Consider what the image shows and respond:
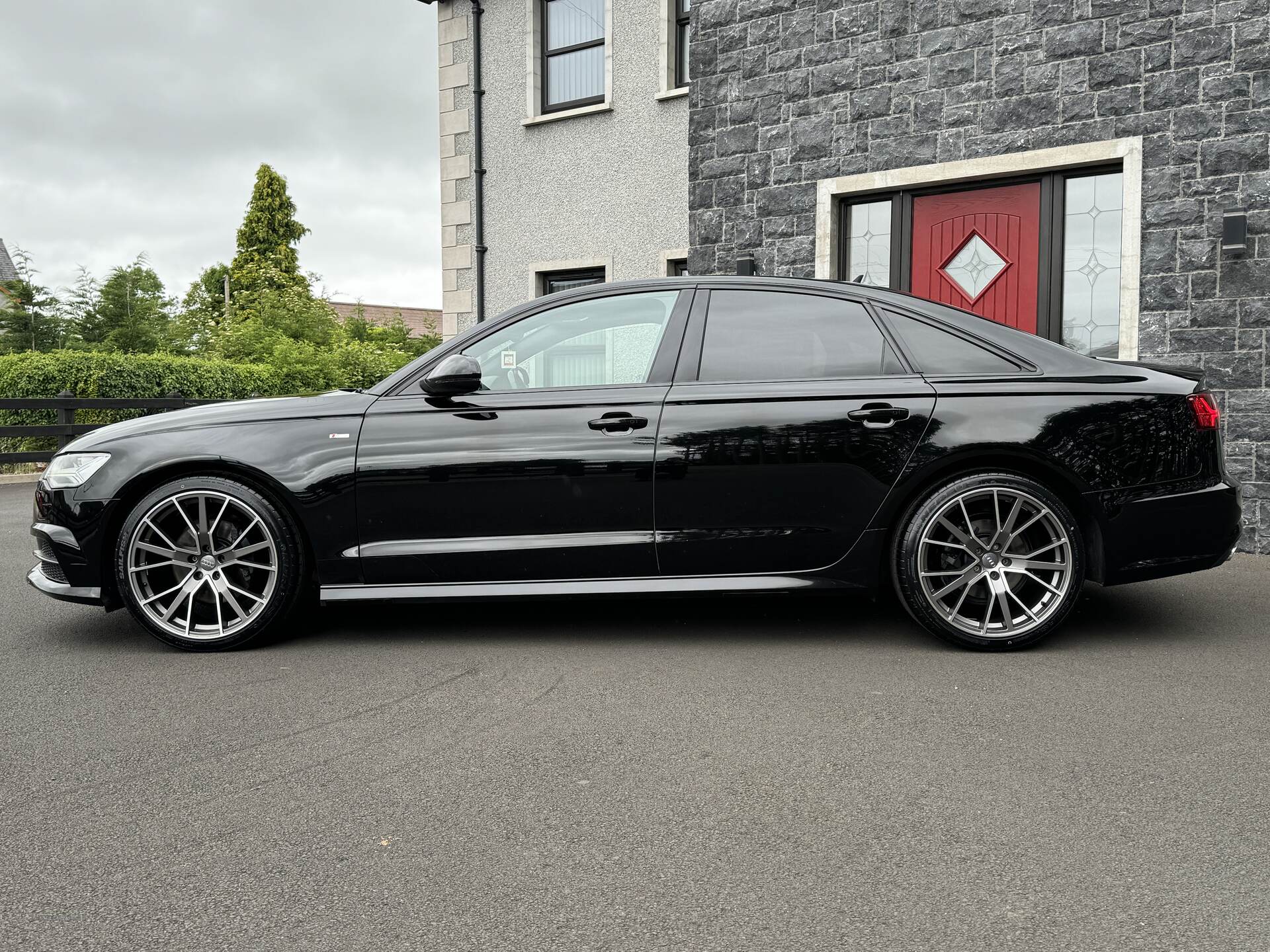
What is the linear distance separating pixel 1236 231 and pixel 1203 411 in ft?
11.9

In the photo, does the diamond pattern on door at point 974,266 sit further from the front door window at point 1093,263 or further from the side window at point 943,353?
the side window at point 943,353

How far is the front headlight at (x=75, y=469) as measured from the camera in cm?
500

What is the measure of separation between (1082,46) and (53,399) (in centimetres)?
1300

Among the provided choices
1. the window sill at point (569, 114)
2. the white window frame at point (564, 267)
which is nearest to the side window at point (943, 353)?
the white window frame at point (564, 267)

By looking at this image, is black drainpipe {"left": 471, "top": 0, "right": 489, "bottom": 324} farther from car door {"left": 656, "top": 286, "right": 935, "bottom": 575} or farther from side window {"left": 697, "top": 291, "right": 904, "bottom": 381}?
car door {"left": 656, "top": 286, "right": 935, "bottom": 575}

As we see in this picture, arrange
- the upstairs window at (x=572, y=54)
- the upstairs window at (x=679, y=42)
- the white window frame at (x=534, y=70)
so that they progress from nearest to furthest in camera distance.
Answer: the upstairs window at (x=679, y=42) → the upstairs window at (x=572, y=54) → the white window frame at (x=534, y=70)

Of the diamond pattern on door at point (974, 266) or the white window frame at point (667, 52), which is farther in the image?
the white window frame at point (667, 52)

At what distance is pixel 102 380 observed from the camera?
→ 1625 cm

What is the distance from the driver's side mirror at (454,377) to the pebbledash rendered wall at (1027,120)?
564 centimetres

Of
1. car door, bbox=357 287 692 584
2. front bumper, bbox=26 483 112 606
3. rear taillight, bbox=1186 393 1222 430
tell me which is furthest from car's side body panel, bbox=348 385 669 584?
rear taillight, bbox=1186 393 1222 430

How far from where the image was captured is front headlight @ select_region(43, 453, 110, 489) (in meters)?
5.00

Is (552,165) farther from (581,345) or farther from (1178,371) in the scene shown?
(1178,371)

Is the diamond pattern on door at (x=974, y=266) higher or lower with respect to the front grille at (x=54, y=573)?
higher

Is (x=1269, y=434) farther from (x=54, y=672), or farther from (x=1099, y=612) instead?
(x=54, y=672)
